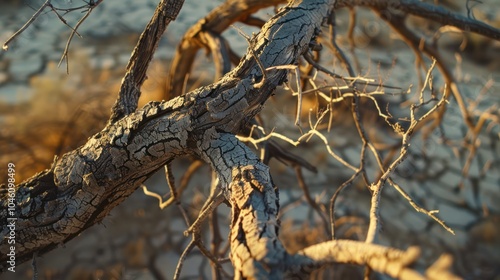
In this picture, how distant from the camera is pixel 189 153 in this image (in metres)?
1.35

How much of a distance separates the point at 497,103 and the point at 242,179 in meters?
3.82

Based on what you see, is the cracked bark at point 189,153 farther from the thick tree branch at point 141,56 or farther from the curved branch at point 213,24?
the curved branch at point 213,24

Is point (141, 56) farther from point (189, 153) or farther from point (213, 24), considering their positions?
point (213, 24)

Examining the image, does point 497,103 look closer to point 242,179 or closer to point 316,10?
point 316,10

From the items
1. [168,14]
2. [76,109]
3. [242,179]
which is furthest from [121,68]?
[242,179]

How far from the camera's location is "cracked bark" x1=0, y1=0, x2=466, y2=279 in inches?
42.4

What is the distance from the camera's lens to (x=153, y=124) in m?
1.31

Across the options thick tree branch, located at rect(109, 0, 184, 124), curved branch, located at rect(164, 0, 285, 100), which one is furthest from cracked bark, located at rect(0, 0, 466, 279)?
curved branch, located at rect(164, 0, 285, 100)

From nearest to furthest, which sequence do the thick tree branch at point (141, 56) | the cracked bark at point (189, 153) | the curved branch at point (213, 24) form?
the cracked bark at point (189, 153) → the thick tree branch at point (141, 56) → the curved branch at point (213, 24)

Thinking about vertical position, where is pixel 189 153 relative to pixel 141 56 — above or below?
below

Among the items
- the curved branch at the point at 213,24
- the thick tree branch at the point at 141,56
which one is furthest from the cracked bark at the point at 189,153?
the curved branch at the point at 213,24

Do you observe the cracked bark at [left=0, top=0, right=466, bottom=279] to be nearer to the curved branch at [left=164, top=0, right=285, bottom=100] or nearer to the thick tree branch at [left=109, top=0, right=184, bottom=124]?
the thick tree branch at [left=109, top=0, right=184, bottom=124]

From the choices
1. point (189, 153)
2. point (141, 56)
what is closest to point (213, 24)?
point (141, 56)

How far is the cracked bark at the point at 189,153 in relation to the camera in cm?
108
